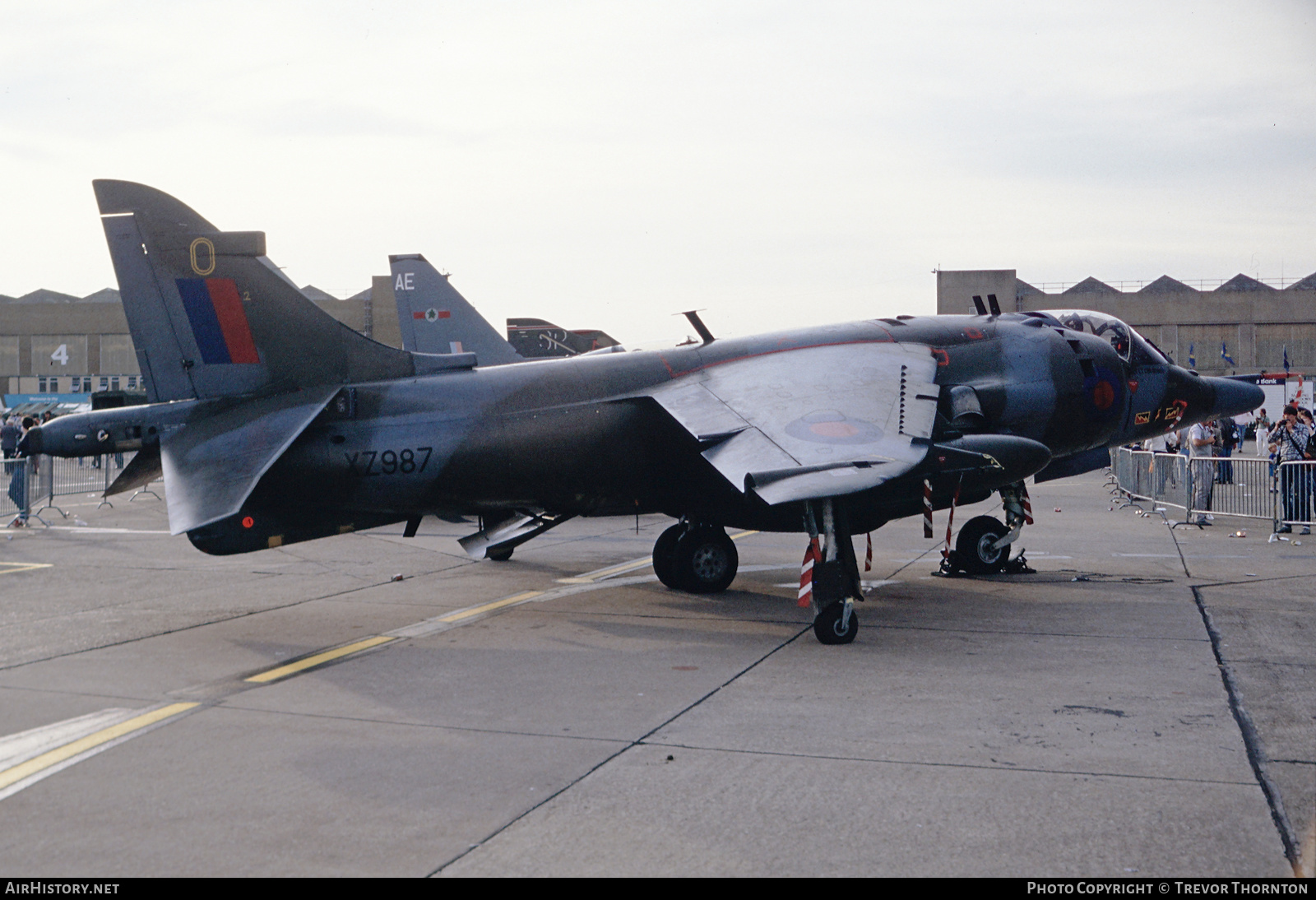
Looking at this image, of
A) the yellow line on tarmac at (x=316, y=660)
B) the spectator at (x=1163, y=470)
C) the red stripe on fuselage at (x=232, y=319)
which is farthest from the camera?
the spectator at (x=1163, y=470)

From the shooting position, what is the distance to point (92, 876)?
192 inches

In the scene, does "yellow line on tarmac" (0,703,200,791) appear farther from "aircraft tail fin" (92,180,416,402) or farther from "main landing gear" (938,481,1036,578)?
"main landing gear" (938,481,1036,578)

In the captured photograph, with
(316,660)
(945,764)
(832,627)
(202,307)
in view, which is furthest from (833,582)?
(202,307)

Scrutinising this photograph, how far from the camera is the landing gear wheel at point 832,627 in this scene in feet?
32.7

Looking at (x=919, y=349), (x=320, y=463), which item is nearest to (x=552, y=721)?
(x=320, y=463)

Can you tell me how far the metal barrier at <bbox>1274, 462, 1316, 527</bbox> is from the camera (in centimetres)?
1872

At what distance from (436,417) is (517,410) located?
2.88ft

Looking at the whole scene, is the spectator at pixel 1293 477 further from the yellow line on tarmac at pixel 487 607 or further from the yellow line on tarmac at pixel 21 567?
the yellow line on tarmac at pixel 21 567

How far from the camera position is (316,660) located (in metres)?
9.55

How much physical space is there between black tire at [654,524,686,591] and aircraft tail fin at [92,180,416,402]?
14.7 ft

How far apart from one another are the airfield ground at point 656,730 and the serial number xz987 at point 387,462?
1.57m

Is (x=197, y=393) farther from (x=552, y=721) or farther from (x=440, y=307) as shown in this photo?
(x=440, y=307)

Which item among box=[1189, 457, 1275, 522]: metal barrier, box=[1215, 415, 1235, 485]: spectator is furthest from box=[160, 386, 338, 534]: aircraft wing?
→ box=[1189, 457, 1275, 522]: metal barrier

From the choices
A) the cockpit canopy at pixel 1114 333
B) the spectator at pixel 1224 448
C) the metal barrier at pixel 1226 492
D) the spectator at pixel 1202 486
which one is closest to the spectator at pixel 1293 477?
the metal barrier at pixel 1226 492
